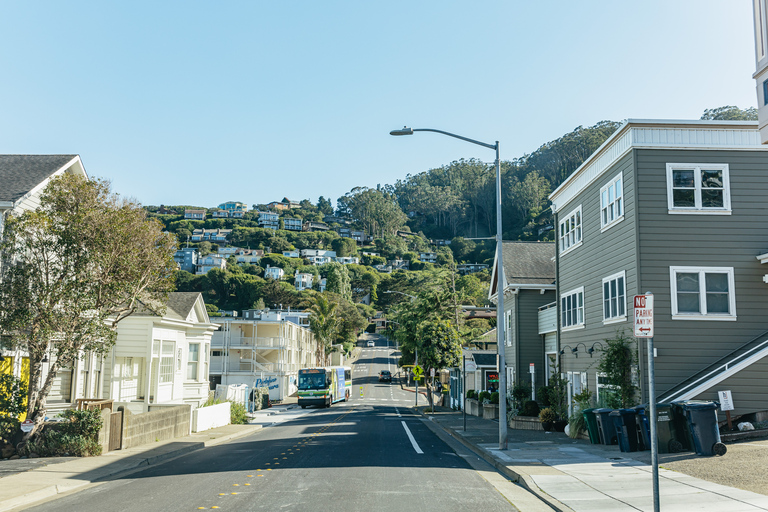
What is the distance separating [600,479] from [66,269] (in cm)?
1408

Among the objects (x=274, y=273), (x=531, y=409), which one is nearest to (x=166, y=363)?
(x=531, y=409)

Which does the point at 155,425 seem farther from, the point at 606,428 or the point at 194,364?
the point at 606,428

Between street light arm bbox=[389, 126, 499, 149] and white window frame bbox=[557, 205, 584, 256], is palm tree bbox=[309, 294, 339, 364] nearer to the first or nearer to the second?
white window frame bbox=[557, 205, 584, 256]

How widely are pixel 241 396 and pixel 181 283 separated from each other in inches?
4896

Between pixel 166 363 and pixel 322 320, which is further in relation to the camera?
pixel 322 320

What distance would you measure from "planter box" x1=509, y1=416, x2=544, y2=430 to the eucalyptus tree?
16.4 metres

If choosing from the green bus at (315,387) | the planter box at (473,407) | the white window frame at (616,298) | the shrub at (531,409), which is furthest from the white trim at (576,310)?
the green bus at (315,387)

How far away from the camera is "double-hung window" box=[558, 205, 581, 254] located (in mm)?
26581

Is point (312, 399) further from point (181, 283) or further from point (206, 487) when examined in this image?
point (181, 283)

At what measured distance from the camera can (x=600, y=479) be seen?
13.0m

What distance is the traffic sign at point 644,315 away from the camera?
8555mm

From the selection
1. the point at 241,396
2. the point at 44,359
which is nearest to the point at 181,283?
the point at 241,396

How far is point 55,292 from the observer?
1703 cm

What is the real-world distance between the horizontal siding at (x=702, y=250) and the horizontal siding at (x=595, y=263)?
21.7 inches
